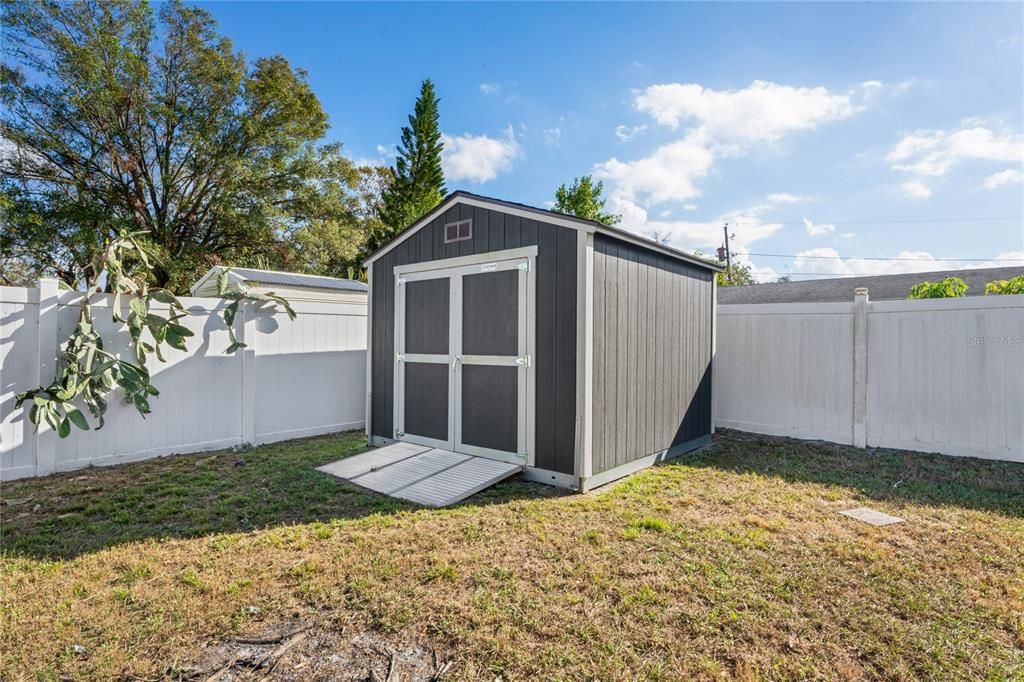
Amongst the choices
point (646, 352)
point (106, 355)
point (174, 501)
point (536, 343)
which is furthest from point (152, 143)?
point (646, 352)

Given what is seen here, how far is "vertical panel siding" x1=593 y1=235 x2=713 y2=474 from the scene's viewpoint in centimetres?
413

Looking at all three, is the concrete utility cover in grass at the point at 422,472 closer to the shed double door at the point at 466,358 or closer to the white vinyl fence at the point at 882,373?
the shed double door at the point at 466,358

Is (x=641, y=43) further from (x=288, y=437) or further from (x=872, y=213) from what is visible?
(x=872, y=213)

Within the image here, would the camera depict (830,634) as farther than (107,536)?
No

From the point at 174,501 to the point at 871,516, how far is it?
4.99 meters

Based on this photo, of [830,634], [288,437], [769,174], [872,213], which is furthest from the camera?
[872,213]

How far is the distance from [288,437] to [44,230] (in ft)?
40.8

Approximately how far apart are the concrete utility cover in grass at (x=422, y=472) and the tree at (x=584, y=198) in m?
10.5

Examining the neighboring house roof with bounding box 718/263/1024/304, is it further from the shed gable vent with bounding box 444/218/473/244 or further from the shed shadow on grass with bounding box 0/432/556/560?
the shed shadow on grass with bounding box 0/432/556/560

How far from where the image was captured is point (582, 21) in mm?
6172

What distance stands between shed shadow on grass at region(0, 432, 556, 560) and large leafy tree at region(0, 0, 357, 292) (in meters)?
8.88

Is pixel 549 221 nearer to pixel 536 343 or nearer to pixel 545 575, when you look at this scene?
pixel 536 343

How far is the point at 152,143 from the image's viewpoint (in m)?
14.5

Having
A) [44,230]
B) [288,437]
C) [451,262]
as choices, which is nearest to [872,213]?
[451,262]
